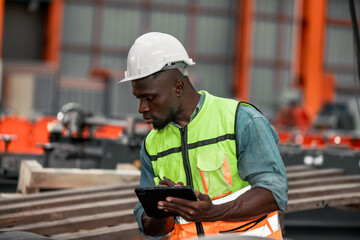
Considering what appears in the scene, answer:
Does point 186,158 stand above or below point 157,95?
below

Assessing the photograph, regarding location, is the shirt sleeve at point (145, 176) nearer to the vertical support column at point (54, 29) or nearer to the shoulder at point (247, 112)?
the shoulder at point (247, 112)

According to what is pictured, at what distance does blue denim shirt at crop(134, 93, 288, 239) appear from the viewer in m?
2.29

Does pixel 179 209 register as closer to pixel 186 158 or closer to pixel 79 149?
pixel 186 158

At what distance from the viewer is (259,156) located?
7.64ft

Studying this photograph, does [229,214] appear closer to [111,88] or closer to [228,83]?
[111,88]

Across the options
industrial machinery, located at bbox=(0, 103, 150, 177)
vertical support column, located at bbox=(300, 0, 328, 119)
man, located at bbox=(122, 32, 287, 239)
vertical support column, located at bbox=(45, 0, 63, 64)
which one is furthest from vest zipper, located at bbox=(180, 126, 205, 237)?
vertical support column, located at bbox=(45, 0, 63, 64)

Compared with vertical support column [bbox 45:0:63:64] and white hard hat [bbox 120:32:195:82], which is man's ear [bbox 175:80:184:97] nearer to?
white hard hat [bbox 120:32:195:82]

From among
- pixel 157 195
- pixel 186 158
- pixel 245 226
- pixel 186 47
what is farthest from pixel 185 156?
pixel 186 47

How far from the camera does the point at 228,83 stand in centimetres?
2742

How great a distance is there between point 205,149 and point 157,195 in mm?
302

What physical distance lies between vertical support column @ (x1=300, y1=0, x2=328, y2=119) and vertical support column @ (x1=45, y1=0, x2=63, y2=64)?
1058 cm

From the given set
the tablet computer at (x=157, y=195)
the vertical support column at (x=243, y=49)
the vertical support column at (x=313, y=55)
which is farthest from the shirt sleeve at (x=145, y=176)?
the vertical support column at (x=243, y=49)

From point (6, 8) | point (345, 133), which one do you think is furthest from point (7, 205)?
point (6, 8)

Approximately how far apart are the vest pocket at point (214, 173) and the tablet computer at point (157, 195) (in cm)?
21
